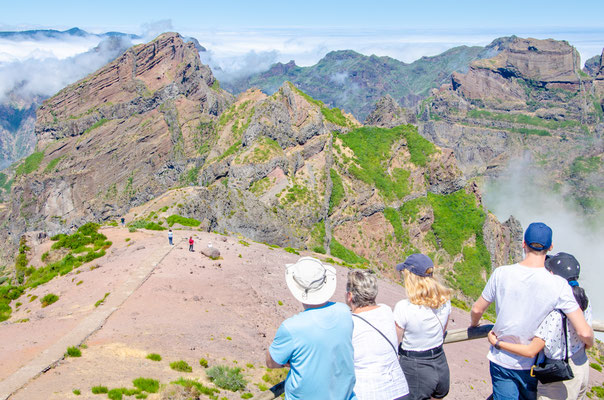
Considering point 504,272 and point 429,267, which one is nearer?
point 504,272

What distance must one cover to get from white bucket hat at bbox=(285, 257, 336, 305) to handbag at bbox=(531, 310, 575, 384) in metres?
3.22

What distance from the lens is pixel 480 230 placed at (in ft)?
280

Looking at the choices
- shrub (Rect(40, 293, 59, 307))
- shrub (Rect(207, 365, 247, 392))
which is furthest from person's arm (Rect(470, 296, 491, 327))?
shrub (Rect(40, 293, 59, 307))

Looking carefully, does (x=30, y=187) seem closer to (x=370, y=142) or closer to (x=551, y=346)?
(x=370, y=142)

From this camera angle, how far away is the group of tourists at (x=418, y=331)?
5.62m

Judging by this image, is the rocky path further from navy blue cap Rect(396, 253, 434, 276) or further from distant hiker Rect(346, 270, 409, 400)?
navy blue cap Rect(396, 253, 434, 276)

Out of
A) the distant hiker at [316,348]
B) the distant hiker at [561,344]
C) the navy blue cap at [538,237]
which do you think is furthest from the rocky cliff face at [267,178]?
the navy blue cap at [538,237]

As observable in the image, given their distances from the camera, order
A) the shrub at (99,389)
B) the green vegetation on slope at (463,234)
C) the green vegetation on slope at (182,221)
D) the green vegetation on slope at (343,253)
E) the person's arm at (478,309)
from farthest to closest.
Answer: the green vegetation on slope at (463,234), the green vegetation on slope at (343,253), the green vegetation on slope at (182,221), the shrub at (99,389), the person's arm at (478,309)

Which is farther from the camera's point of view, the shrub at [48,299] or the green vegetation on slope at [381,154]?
the green vegetation on slope at [381,154]

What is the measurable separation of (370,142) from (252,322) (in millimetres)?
76019

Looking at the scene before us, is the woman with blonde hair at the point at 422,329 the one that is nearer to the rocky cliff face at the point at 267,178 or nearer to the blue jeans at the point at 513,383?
the blue jeans at the point at 513,383

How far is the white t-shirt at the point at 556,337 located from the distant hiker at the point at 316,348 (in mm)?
Result: 2841

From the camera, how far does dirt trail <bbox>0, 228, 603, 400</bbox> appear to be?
14438 mm

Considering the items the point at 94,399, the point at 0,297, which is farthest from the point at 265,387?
the point at 0,297
